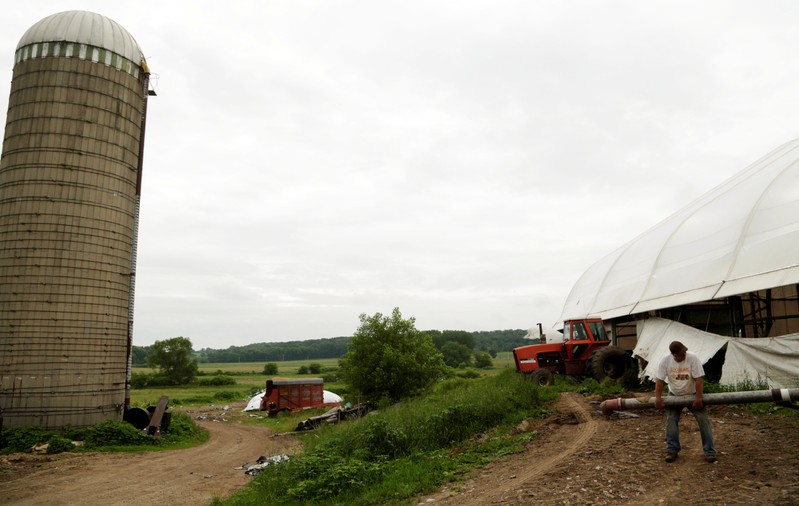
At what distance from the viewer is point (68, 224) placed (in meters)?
19.8

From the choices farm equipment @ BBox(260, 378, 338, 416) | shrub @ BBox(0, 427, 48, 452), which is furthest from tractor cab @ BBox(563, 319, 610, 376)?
farm equipment @ BBox(260, 378, 338, 416)

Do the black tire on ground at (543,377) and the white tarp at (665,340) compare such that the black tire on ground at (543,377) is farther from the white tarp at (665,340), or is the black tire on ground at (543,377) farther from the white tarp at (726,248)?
the white tarp at (726,248)

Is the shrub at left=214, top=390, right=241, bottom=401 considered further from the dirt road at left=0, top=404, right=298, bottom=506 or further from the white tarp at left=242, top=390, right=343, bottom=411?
the dirt road at left=0, top=404, right=298, bottom=506

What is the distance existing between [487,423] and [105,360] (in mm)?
14888

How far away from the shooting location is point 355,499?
941 cm

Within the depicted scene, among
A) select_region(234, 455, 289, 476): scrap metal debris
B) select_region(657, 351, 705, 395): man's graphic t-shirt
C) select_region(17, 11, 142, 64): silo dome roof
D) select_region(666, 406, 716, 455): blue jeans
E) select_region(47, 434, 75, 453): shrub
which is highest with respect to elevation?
select_region(17, 11, 142, 64): silo dome roof

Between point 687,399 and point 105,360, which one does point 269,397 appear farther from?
point 687,399

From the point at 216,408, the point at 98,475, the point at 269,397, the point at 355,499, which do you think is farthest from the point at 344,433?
the point at 216,408

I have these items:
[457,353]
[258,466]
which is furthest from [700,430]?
[457,353]

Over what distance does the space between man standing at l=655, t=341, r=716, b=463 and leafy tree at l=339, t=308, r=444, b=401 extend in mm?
21633

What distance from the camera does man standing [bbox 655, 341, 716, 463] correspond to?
26.7 ft

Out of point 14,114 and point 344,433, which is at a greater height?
point 14,114

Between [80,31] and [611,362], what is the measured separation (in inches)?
923

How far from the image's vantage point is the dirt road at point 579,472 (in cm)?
730
